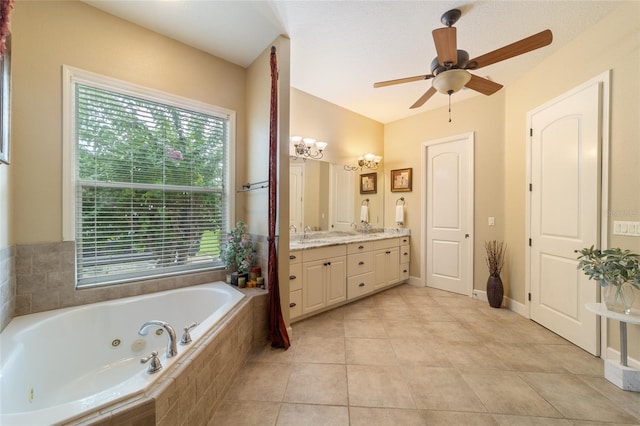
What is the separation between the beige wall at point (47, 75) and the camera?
170cm

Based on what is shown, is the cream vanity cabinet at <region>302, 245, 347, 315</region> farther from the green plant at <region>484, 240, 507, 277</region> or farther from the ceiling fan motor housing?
the ceiling fan motor housing

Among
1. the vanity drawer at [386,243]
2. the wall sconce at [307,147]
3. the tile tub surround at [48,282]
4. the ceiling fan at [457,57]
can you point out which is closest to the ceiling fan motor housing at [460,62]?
the ceiling fan at [457,57]

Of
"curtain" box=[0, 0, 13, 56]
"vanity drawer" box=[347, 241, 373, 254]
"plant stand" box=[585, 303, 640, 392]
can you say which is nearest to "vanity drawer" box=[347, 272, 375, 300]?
"vanity drawer" box=[347, 241, 373, 254]

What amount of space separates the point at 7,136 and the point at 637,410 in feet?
13.6

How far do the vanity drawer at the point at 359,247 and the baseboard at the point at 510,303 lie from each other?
1.60 meters

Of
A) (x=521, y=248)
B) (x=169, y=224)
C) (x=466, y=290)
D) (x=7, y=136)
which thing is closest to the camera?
(x=7, y=136)

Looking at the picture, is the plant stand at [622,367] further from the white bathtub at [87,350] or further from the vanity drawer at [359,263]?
the white bathtub at [87,350]

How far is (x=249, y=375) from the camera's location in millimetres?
1851

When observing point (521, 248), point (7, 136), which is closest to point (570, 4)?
point (521, 248)

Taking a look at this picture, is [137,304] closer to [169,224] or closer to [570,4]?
[169,224]

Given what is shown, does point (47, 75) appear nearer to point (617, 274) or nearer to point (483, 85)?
point (483, 85)

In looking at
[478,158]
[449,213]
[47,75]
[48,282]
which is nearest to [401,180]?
[449,213]

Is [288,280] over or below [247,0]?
below

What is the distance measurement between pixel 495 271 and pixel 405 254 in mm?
1255
